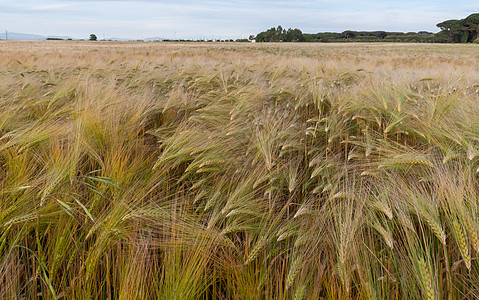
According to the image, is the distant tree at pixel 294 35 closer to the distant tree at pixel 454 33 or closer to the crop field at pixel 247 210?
the distant tree at pixel 454 33

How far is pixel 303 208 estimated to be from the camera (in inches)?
38.0

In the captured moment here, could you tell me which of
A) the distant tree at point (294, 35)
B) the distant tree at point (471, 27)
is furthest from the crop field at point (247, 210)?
the distant tree at point (294, 35)

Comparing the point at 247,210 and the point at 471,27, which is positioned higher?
the point at 471,27

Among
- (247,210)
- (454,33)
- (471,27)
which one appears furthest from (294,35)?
(247,210)

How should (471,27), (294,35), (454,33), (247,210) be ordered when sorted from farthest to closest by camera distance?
(294,35) → (454,33) → (471,27) → (247,210)

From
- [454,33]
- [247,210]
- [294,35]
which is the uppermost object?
[294,35]

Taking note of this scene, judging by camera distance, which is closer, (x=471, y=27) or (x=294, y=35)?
(x=471, y=27)

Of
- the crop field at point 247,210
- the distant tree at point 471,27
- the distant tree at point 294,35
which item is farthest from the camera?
the distant tree at point 294,35

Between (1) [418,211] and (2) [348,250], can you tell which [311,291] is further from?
(1) [418,211]

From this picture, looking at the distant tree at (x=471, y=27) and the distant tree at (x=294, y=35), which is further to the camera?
the distant tree at (x=294, y=35)

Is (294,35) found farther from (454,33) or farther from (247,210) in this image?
(247,210)

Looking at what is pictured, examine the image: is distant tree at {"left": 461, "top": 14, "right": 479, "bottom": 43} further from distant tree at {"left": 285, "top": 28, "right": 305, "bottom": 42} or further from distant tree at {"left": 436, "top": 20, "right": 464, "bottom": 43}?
distant tree at {"left": 285, "top": 28, "right": 305, "bottom": 42}

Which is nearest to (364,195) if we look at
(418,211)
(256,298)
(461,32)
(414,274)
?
(418,211)

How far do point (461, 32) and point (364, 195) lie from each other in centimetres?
5141
